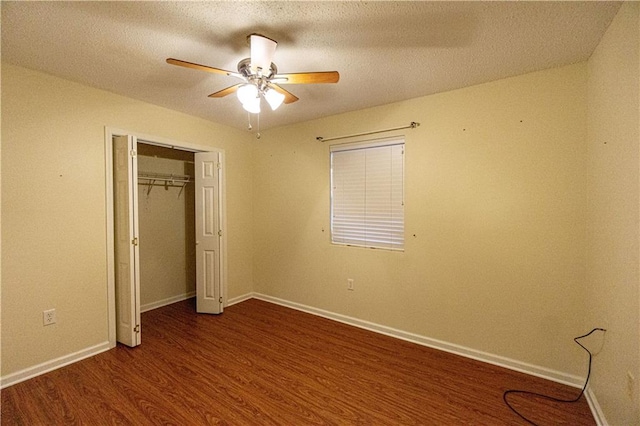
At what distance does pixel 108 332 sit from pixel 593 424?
154 inches

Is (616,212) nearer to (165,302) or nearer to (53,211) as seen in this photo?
(53,211)

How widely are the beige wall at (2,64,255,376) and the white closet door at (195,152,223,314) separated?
822mm

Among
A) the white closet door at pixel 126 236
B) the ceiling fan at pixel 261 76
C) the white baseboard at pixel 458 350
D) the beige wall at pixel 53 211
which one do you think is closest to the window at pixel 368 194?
the white baseboard at pixel 458 350

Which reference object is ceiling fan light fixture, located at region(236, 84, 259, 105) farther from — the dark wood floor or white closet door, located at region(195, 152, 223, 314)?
the dark wood floor

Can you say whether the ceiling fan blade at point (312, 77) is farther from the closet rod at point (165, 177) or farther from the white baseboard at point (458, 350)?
the closet rod at point (165, 177)

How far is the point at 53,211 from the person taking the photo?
2.40m

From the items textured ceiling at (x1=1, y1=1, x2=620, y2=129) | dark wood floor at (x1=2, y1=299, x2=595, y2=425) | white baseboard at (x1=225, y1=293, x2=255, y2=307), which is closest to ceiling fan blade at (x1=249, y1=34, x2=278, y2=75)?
textured ceiling at (x1=1, y1=1, x2=620, y2=129)

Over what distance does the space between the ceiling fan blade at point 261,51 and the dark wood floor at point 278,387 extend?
7.53 feet

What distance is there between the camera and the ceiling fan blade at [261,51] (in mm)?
1676

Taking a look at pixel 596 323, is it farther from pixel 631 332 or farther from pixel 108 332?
pixel 108 332

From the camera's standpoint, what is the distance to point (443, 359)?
8.42 ft

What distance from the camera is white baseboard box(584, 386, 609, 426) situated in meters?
1.75

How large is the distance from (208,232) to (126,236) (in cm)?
100

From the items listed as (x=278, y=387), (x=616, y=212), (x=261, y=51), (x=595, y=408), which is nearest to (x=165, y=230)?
(x=278, y=387)
